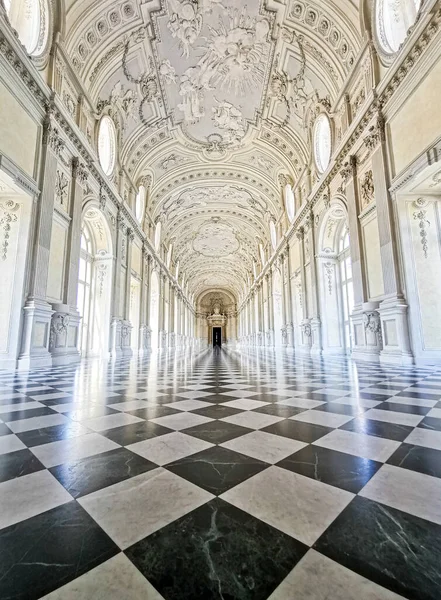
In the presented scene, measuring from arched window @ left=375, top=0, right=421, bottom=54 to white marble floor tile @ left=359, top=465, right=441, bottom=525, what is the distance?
8953 millimetres

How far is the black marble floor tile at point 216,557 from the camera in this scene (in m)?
0.63

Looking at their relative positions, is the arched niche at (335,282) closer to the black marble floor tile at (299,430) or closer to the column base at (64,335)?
the column base at (64,335)

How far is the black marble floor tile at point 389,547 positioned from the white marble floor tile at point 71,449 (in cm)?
115

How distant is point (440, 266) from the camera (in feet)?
20.3

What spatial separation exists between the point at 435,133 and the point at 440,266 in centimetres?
262

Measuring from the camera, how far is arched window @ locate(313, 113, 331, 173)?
10.6 metres

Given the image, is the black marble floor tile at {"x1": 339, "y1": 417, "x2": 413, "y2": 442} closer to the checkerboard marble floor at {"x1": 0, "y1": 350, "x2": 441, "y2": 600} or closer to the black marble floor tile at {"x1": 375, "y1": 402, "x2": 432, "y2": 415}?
the checkerboard marble floor at {"x1": 0, "y1": 350, "x2": 441, "y2": 600}

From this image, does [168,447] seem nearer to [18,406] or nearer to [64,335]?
[18,406]

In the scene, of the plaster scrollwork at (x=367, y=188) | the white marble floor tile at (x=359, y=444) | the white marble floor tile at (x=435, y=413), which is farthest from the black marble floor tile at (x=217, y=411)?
the plaster scrollwork at (x=367, y=188)

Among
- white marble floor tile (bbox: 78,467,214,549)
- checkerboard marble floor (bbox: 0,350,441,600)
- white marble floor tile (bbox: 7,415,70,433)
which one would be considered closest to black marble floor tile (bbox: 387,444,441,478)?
checkerboard marble floor (bbox: 0,350,441,600)

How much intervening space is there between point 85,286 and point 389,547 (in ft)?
36.8

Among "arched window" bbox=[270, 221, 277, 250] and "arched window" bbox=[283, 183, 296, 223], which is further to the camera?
"arched window" bbox=[270, 221, 277, 250]

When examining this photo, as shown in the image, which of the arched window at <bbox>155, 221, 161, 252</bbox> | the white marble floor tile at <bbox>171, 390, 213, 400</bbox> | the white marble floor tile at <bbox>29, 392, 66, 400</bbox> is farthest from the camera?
the arched window at <bbox>155, 221, 161, 252</bbox>

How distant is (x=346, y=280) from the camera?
35.3ft
